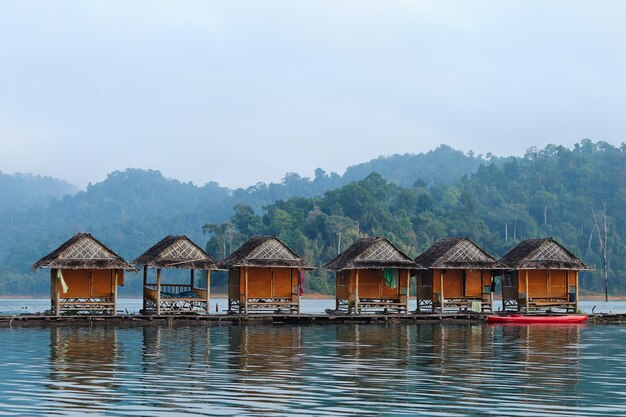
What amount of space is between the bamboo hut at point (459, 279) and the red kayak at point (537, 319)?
205cm

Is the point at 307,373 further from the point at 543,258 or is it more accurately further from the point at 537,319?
the point at 543,258

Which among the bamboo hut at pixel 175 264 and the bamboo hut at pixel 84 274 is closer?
the bamboo hut at pixel 84 274

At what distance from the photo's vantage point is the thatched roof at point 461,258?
4769 centimetres

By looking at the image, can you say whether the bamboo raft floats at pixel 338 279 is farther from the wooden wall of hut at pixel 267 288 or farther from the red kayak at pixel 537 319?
the red kayak at pixel 537 319

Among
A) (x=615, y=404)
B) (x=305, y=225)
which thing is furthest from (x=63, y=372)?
(x=305, y=225)

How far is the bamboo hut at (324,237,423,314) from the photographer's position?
46.9 metres

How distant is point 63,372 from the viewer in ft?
80.7

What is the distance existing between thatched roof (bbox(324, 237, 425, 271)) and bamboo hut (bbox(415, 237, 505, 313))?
168cm

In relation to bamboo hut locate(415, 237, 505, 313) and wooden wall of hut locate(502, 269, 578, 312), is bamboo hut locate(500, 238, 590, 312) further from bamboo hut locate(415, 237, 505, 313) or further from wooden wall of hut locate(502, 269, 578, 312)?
bamboo hut locate(415, 237, 505, 313)

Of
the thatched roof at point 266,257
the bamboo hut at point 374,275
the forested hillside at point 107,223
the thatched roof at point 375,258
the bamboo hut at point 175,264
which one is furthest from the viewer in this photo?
the forested hillside at point 107,223

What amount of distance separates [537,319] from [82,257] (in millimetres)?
21278

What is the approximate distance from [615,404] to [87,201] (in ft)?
599

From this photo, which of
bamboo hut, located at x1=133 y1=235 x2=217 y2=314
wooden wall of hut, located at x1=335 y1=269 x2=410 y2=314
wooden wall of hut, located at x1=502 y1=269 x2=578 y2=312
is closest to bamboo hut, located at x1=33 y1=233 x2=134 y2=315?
bamboo hut, located at x1=133 y1=235 x2=217 y2=314

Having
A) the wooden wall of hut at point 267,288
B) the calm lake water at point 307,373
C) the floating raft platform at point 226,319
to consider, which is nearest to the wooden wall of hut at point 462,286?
the floating raft platform at point 226,319
